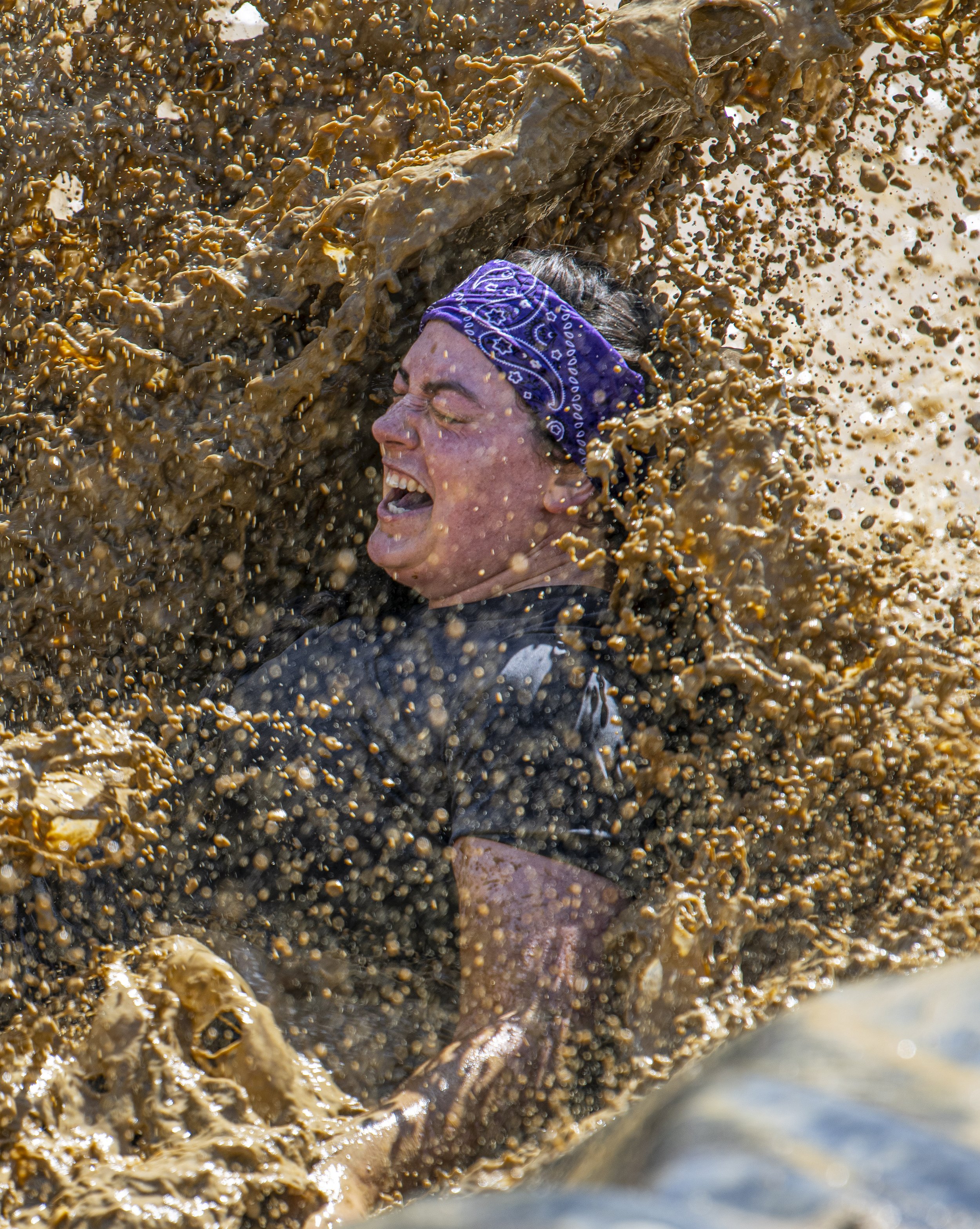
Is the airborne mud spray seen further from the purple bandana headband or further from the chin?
the chin

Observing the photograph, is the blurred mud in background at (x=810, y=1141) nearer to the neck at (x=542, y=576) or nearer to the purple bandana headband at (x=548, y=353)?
the neck at (x=542, y=576)

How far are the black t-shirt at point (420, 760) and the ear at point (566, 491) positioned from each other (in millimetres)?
164

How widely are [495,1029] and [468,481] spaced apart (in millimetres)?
957

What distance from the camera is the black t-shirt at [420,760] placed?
5.29 feet

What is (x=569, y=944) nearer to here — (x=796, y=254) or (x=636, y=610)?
(x=636, y=610)

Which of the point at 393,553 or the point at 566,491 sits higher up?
the point at 566,491

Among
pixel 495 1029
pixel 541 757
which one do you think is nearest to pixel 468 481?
pixel 541 757

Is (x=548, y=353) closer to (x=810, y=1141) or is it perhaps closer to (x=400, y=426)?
(x=400, y=426)

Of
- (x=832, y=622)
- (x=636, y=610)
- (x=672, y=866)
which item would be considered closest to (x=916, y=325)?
(x=832, y=622)

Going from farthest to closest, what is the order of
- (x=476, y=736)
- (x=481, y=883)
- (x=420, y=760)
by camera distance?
(x=420, y=760), (x=476, y=736), (x=481, y=883)

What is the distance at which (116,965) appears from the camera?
1.75 meters

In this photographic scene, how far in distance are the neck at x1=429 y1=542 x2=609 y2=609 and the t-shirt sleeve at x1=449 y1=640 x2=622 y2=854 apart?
0.76 feet

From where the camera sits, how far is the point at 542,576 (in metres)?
1.96

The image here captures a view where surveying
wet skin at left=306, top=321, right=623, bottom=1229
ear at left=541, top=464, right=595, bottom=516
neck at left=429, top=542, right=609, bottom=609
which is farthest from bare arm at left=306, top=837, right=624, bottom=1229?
ear at left=541, top=464, right=595, bottom=516
